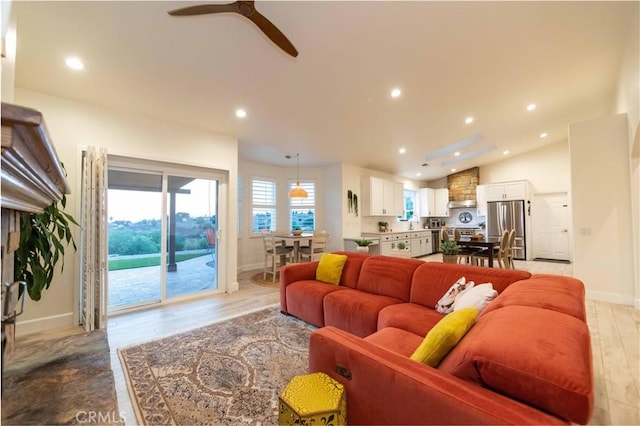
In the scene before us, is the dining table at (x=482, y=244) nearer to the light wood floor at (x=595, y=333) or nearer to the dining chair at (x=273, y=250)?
the light wood floor at (x=595, y=333)

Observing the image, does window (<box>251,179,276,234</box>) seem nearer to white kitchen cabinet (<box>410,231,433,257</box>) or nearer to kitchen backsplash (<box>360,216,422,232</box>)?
kitchen backsplash (<box>360,216,422,232</box>)

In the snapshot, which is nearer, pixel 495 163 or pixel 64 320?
pixel 64 320

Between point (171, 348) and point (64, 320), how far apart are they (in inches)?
66.9

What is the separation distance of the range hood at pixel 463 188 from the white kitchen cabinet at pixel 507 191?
1.89 ft

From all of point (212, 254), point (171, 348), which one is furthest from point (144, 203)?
point (171, 348)

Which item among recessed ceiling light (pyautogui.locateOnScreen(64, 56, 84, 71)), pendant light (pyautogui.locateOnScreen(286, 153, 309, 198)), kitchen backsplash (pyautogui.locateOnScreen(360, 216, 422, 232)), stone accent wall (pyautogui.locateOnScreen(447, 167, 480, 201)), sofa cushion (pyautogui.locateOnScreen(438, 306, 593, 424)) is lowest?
sofa cushion (pyautogui.locateOnScreen(438, 306, 593, 424))

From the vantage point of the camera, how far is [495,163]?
859cm

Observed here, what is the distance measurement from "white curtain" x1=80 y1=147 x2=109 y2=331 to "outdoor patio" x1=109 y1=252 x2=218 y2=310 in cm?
56

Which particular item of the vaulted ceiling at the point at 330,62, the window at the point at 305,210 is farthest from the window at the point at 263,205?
the vaulted ceiling at the point at 330,62

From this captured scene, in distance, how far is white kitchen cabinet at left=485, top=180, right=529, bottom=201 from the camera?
754 centimetres

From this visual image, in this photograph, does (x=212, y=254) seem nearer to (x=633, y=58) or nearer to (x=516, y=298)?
(x=516, y=298)

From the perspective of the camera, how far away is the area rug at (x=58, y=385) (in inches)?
58.6

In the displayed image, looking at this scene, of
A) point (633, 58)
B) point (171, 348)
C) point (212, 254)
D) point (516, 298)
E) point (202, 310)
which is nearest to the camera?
point (516, 298)

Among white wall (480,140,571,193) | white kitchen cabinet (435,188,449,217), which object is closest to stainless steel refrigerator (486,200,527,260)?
white wall (480,140,571,193)
